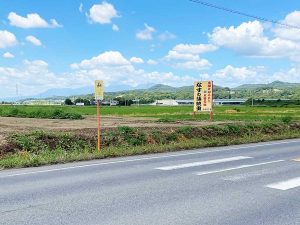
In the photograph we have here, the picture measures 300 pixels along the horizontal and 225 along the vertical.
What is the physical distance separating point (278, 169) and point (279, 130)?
1672 cm

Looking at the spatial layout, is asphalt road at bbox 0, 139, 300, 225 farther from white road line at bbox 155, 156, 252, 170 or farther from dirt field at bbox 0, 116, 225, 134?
dirt field at bbox 0, 116, 225, 134

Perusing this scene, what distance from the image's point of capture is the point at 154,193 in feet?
27.6

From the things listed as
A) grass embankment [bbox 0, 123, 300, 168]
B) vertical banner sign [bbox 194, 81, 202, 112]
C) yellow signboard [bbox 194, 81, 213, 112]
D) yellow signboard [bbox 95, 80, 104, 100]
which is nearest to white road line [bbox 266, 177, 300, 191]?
grass embankment [bbox 0, 123, 300, 168]

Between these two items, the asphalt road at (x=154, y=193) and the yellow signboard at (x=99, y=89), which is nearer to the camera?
the asphalt road at (x=154, y=193)

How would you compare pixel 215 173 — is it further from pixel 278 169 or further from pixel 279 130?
pixel 279 130

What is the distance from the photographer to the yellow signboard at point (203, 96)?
29455 millimetres

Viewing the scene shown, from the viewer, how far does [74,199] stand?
7898 millimetres

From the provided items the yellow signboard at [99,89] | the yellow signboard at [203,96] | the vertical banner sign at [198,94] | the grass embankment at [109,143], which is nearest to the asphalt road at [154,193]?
the grass embankment at [109,143]

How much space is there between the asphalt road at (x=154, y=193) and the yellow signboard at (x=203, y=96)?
53.2ft

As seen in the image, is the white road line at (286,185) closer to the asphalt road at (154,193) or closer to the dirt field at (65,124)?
the asphalt road at (154,193)

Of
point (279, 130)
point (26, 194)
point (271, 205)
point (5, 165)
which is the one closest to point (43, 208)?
point (26, 194)

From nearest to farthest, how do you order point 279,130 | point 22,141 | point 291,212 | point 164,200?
1. point 291,212
2. point 164,200
3. point 22,141
4. point 279,130

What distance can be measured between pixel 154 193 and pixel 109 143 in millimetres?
9649

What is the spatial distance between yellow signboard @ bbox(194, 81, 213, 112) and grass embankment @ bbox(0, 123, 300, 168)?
531 centimetres
